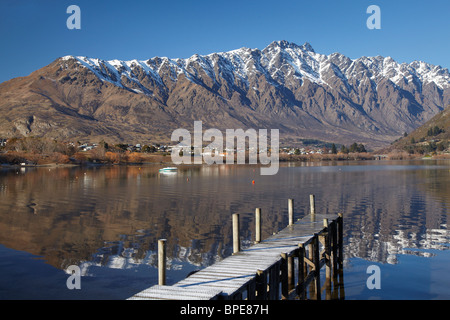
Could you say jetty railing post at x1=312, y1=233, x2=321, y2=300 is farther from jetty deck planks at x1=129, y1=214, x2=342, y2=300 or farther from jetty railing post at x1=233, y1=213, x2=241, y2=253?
jetty railing post at x1=233, y1=213, x2=241, y2=253

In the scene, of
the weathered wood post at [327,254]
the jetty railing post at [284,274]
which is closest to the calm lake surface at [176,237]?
the weathered wood post at [327,254]

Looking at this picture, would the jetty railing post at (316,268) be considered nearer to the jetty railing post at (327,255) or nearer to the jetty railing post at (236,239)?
the jetty railing post at (327,255)

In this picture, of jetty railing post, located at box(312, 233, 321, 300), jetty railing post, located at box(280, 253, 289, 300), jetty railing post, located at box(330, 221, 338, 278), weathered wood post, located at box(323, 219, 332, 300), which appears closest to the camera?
jetty railing post, located at box(280, 253, 289, 300)

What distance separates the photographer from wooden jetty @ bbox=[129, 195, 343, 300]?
492 inches

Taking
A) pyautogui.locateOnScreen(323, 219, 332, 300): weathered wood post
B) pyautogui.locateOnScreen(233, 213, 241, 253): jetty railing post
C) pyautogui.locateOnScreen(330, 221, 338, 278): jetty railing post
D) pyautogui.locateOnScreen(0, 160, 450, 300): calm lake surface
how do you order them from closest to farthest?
Answer: pyautogui.locateOnScreen(233, 213, 241, 253): jetty railing post
pyautogui.locateOnScreen(0, 160, 450, 300): calm lake surface
pyautogui.locateOnScreen(323, 219, 332, 300): weathered wood post
pyautogui.locateOnScreen(330, 221, 338, 278): jetty railing post

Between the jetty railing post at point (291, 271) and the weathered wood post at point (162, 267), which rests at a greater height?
the weathered wood post at point (162, 267)

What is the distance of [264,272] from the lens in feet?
46.7

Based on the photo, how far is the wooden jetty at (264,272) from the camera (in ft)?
41.0

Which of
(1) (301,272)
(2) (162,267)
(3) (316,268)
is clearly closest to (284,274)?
(1) (301,272)

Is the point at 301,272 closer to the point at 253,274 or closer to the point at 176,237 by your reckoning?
the point at 253,274

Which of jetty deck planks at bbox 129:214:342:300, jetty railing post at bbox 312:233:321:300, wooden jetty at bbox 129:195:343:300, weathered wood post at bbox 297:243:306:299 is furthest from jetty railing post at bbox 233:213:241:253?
jetty railing post at bbox 312:233:321:300
